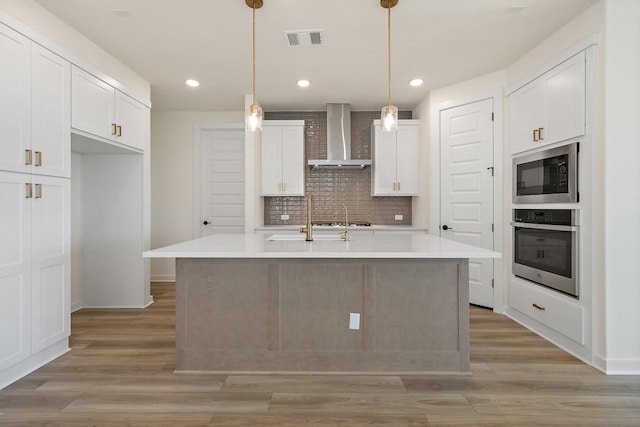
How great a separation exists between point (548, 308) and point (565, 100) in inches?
65.4

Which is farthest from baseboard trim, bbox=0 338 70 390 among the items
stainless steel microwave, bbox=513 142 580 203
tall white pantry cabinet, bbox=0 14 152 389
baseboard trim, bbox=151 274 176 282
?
stainless steel microwave, bbox=513 142 580 203

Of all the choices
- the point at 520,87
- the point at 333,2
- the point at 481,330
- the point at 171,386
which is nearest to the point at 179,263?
the point at 171,386

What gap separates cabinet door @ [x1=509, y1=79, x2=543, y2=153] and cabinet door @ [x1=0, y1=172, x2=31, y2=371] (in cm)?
392

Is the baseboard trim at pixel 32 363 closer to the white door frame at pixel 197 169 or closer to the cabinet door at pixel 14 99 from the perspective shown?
the cabinet door at pixel 14 99

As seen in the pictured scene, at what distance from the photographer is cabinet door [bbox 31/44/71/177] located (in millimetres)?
2602

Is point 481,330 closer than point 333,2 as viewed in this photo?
No

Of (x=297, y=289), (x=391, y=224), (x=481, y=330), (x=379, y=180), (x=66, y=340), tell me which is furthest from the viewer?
(x=391, y=224)

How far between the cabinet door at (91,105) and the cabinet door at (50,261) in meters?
0.57

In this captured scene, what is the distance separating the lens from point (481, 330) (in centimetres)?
346

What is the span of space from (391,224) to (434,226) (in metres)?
0.96

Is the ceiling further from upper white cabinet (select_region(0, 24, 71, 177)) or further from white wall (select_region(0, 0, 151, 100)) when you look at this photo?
upper white cabinet (select_region(0, 24, 71, 177))

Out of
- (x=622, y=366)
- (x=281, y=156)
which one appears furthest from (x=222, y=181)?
(x=622, y=366)

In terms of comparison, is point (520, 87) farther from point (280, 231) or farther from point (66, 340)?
point (66, 340)

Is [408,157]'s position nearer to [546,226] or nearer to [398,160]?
[398,160]
